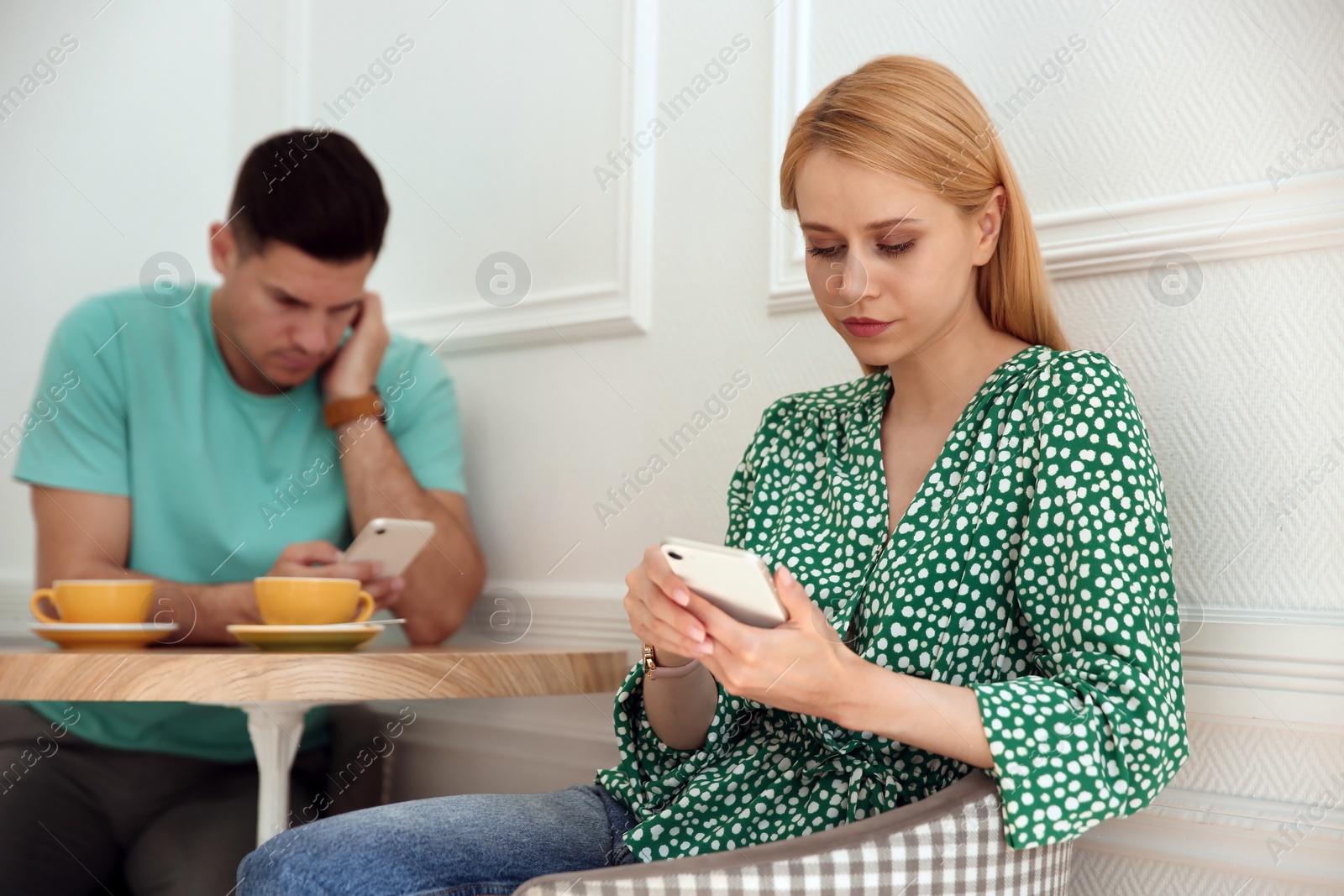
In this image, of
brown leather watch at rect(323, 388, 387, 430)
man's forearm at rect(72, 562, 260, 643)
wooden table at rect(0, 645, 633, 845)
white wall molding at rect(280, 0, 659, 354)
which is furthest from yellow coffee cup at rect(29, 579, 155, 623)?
white wall molding at rect(280, 0, 659, 354)

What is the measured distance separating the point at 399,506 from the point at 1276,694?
1.19m

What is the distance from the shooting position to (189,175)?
90.6 inches

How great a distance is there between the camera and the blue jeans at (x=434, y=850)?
0.80 metres

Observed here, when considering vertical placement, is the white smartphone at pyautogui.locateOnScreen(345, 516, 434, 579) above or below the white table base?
above

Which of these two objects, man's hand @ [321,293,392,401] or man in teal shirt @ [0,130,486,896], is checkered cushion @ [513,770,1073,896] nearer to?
man in teal shirt @ [0,130,486,896]

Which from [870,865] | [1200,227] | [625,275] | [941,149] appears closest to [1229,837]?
[870,865]

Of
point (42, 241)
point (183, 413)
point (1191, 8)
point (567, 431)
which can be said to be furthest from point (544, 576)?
point (42, 241)

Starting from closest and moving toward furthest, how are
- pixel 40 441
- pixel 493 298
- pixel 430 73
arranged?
pixel 40 441, pixel 493 298, pixel 430 73

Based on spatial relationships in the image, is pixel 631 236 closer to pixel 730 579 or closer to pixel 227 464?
pixel 227 464

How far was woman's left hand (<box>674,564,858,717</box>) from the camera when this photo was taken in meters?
0.73

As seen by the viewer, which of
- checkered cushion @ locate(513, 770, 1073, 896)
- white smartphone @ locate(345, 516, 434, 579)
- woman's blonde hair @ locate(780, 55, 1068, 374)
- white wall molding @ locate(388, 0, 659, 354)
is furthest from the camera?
white wall molding @ locate(388, 0, 659, 354)

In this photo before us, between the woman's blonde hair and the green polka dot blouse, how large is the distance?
0.22ft

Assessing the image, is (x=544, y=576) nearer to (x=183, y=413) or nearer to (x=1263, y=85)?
(x=183, y=413)

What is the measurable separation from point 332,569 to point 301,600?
135mm
